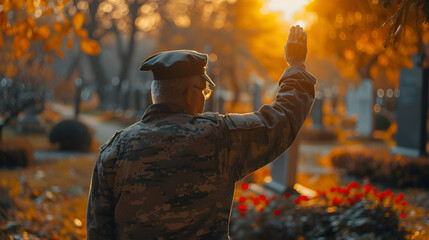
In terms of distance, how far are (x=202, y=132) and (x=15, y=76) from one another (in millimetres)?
12885

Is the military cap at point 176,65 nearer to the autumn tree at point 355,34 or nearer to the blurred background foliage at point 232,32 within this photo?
the blurred background foliage at point 232,32

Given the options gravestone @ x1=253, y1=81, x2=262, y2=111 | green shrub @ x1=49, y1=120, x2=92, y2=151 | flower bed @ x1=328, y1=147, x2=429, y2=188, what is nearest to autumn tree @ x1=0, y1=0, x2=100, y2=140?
green shrub @ x1=49, y1=120, x2=92, y2=151

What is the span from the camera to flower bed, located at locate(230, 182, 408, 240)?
445 cm

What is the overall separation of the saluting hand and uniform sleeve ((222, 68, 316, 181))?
0.46ft

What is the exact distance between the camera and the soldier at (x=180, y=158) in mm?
2004

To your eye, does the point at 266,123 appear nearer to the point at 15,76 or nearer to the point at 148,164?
the point at 148,164

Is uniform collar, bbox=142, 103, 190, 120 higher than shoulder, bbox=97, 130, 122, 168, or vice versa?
uniform collar, bbox=142, 103, 190, 120

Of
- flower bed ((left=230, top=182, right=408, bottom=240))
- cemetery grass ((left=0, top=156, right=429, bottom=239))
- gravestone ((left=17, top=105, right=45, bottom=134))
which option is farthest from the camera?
gravestone ((left=17, top=105, right=45, bottom=134))

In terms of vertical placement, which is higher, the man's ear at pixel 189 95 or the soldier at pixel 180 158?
the man's ear at pixel 189 95

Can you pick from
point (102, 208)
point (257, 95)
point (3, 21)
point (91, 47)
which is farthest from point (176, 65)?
point (257, 95)

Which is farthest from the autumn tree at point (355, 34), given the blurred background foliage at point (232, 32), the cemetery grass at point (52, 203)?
the cemetery grass at point (52, 203)

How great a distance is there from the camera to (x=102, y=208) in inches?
82.2

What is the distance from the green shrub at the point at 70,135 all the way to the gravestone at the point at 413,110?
888 centimetres

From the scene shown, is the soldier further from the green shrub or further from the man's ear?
the green shrub
